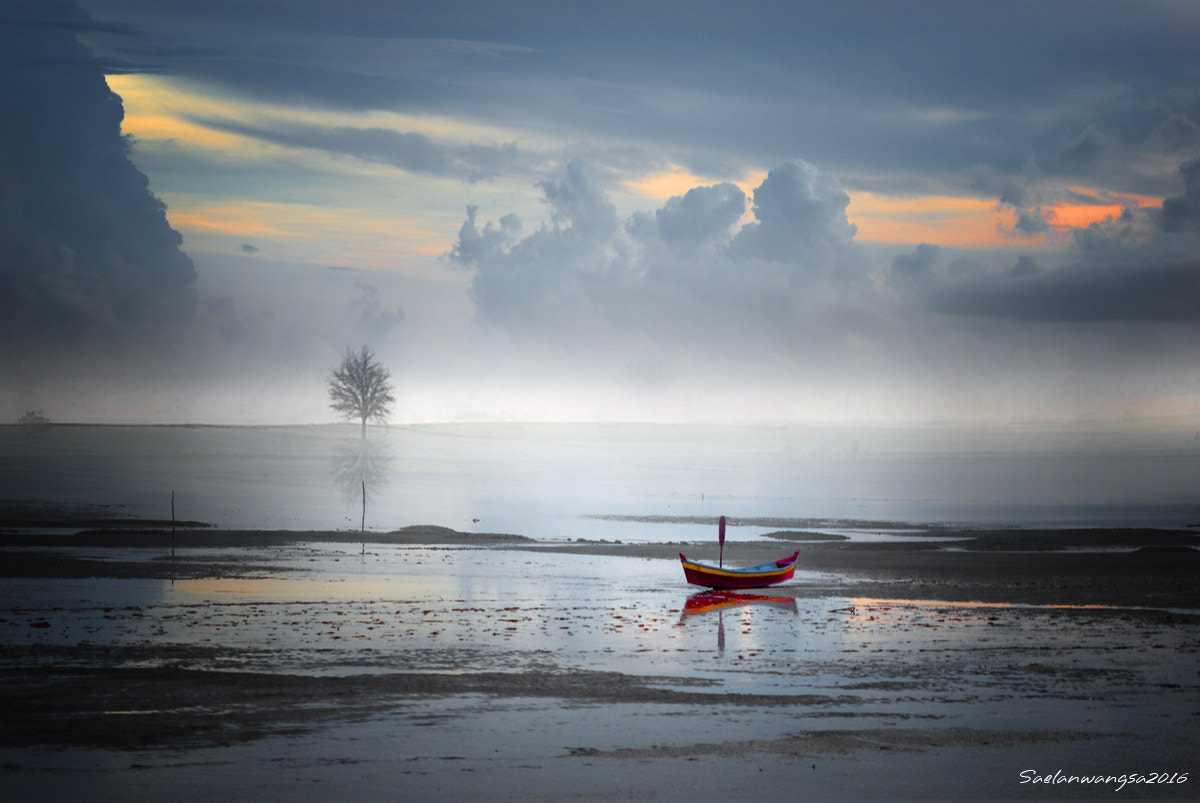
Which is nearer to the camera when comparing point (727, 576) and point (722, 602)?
point (722, 602)

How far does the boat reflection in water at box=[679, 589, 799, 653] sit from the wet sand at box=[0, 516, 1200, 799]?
68cm

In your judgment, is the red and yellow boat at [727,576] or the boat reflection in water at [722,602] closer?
the boat reflection in water at [722,602]

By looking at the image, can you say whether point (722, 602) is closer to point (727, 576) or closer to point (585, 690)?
point (727, 576)

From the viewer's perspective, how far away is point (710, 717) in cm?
2002

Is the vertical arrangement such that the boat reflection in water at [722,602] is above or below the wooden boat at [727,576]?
below

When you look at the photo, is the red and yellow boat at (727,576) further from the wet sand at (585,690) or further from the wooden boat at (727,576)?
the wet sand at (585,690)

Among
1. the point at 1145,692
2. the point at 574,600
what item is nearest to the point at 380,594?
the point at 574,600

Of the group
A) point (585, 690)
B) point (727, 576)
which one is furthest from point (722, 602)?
point (585, 690)

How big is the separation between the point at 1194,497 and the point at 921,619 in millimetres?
156627

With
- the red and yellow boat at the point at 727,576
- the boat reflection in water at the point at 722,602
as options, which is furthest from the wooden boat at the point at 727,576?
the boat reflection in water at the point at 722,602

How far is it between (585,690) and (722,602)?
1918cm

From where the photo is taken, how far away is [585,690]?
74.0 feet

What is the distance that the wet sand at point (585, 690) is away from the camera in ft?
52.6

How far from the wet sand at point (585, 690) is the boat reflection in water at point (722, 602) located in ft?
2.22
